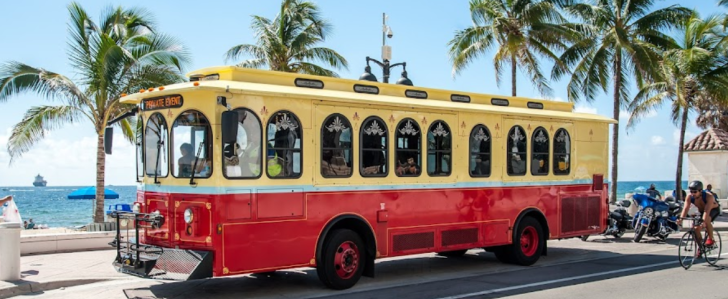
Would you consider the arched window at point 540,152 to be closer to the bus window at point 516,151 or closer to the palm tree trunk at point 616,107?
the bus window at point 516,151

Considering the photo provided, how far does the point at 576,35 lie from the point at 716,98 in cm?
601

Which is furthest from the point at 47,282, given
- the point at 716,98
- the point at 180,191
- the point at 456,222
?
the point at 716,98

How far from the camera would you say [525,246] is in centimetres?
1337


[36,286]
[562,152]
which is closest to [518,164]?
[562,152]

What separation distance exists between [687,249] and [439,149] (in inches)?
186

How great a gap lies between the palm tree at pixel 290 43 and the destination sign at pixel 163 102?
13559 millimetres

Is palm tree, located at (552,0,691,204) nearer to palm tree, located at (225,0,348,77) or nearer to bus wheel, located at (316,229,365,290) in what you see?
palm tree, located at (225,0,348,77)

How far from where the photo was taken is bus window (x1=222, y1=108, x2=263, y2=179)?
9367mm

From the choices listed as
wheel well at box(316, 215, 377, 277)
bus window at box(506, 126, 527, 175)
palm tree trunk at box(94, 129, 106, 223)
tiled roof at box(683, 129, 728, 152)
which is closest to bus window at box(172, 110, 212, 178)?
wheel well at box(316, 215, 377, 277)

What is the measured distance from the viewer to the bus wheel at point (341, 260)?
10234 millimetres

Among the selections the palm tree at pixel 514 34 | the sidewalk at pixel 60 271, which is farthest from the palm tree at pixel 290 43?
the sidewalk at pixel 60 271

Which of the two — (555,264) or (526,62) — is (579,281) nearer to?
(555,264)

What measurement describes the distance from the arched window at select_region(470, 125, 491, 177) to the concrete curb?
21.1ft

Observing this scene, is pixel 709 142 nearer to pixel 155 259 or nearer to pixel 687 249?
pixel 687 249
